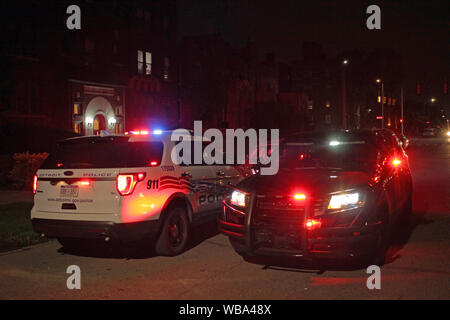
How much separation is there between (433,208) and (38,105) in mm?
23332

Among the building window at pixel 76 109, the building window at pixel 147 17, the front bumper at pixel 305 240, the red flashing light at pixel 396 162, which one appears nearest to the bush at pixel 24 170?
the red flashing light at pixel 396 162

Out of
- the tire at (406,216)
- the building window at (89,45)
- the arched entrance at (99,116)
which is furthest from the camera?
the building window at (89,45)

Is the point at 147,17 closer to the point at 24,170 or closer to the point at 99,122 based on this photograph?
the point at 99,122

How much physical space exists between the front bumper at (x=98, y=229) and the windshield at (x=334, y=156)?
7.47 feet

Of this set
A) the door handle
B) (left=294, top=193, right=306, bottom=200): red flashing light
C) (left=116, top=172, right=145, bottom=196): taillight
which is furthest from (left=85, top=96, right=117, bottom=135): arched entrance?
(left=294, top=193, right=306, bottom=200): red flashing light

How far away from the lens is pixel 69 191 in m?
7.37

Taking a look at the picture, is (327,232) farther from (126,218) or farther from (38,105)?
(38,105)

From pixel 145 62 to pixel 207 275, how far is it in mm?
33132

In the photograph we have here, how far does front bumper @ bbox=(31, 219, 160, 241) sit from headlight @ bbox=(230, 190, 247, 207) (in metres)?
1.14

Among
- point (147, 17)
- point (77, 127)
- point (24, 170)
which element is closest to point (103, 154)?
point (24, 170)

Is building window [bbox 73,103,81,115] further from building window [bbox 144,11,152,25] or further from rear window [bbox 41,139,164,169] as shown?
rear window [bbox 41,139,164,169]

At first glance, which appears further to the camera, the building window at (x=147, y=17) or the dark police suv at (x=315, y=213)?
the building window at (x=147, y=17)

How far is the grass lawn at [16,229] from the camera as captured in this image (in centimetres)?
916

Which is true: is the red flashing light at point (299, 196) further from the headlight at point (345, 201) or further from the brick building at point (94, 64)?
the brick building at point (94, 64)
